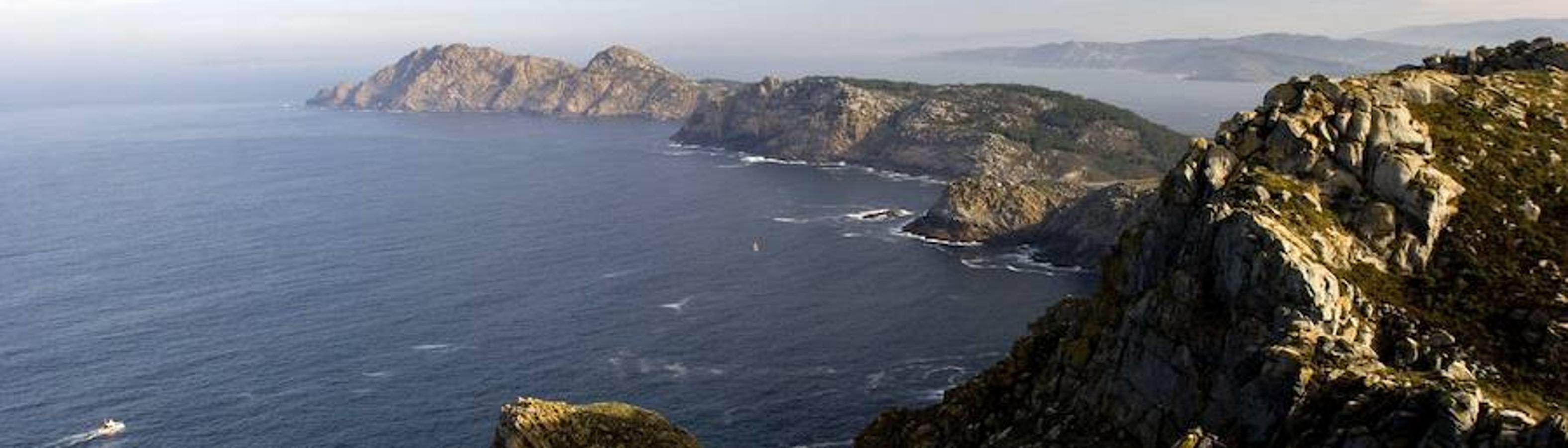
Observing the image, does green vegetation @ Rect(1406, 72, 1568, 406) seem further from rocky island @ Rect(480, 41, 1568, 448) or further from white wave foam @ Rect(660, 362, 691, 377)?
white wave foam @ Rect(660, 362, 691, 377)

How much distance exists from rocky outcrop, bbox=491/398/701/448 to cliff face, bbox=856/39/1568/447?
15.5 metres

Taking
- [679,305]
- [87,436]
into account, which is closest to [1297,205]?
[679,305]

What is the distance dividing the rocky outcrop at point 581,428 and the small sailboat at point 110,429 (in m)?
80.5

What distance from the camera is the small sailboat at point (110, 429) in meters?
123

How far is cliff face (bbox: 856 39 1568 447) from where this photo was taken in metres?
50.3

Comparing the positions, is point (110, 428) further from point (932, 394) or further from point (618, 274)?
point (932, 394)

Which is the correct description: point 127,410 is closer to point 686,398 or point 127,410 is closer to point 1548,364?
point 686,398

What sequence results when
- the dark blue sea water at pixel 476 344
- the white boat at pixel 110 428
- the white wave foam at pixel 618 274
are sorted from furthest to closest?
1. the white wave foam at pixel 618 274
2. the dark blue sea water at pixel 476 344
3. the white boat at pixel 110 428

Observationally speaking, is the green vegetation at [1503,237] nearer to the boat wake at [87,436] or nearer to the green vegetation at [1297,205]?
the green vegetation at [1297,205]

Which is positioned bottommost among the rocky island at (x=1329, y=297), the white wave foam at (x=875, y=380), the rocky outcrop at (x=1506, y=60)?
the white wave foam at (x=875, y=380)

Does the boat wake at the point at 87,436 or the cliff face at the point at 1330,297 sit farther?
the boat wake at the point at 87,436

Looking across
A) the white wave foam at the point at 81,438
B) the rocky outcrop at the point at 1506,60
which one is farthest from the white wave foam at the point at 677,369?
the rocky outcrop at the point at 1506,60

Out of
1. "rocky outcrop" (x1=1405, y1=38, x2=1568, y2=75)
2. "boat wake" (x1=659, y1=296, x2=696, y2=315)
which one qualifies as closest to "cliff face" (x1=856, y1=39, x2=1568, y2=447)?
"rocky outcrop" (x1=1405, y1=38, x2=1568, y2=75)

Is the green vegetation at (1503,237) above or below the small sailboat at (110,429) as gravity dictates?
above
